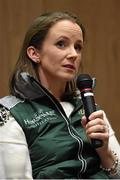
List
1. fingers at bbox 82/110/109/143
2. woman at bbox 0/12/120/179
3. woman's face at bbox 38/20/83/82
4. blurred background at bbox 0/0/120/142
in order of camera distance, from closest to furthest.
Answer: fingers at bbox 82/110/109/143
woman at bbox 0/12/120/179
woman's face at bbox 38/20/83/82
blurred background at bbox 0/0/120/142

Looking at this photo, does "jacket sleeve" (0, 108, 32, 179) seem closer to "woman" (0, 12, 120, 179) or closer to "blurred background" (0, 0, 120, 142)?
"woman" (0, 12, 120, 179)

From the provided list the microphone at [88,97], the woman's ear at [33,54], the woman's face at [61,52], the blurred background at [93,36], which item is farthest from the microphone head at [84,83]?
the blurred background at [93,36]

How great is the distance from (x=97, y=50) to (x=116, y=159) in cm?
95

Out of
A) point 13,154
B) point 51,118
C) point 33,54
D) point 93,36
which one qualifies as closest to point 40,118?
point 51,118

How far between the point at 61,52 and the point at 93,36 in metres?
0.87

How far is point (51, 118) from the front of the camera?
125 centimetres

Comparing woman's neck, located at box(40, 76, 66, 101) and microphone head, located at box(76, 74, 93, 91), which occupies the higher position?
microphone head, located at box(76, 74, 93, 91)

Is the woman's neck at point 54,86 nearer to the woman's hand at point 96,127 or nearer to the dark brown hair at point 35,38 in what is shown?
the dark brown hair at point 35,38

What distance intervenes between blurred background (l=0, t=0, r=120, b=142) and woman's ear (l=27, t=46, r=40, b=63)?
66cm

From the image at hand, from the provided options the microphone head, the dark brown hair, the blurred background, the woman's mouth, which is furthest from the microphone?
the blurred background

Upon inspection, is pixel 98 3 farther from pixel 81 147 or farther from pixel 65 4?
pixel 81 147

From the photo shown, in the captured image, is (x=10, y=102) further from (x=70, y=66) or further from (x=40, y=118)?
(x=70, y=66)

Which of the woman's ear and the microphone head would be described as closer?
the microphone head

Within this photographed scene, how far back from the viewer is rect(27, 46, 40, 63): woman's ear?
1374mm
